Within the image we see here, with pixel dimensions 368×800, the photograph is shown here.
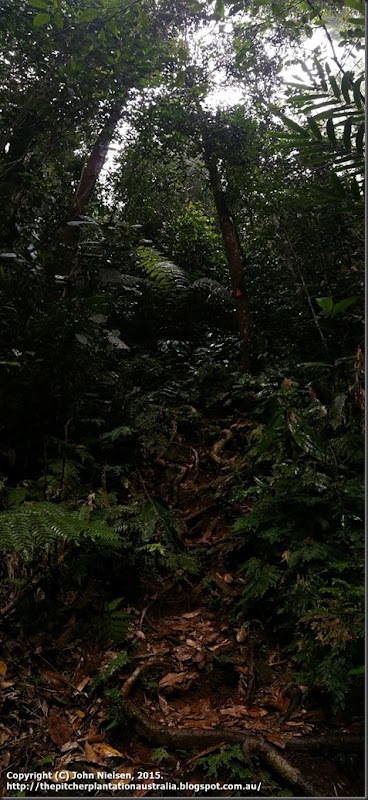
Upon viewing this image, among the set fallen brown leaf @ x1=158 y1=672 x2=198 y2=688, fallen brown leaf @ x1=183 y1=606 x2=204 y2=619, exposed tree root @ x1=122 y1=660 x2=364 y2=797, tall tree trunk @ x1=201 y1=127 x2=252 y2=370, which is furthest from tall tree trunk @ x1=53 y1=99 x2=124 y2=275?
exposed tree root @ x1=122 y1=660 x2=364 y2=797

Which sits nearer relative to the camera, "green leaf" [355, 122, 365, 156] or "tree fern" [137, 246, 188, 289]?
"green leaf" [355, 122, 365, 156]

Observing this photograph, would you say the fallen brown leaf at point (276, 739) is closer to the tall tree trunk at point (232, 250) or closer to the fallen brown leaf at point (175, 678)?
the fallen brown leaf at point (175, 678)

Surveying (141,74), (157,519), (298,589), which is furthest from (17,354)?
(141,74)

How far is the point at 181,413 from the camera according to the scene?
4.68 metres

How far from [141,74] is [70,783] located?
611 centimetres

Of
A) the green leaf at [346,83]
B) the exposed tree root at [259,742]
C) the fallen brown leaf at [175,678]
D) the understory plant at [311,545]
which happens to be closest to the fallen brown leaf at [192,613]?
the understory plant at [311,545]

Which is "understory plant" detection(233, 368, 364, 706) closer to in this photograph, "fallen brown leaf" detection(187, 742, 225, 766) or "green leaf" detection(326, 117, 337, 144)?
"fallen brown leaf" detection(187, 742, 225, 766)

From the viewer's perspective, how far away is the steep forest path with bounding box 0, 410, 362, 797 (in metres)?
1.52

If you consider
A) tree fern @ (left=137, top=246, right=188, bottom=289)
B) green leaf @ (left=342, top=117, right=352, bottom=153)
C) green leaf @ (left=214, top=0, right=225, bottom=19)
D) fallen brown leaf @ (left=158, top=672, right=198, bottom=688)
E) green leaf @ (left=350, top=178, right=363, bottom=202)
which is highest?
green leaf @ (left=214, top=0, right=225, bottom=19)

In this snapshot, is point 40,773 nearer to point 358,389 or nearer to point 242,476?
point 358,389

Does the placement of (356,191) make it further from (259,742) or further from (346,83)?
(259,742)

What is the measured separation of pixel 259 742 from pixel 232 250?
15.9ft

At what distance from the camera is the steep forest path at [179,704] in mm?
1521

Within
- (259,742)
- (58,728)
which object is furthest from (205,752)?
(58,728)
